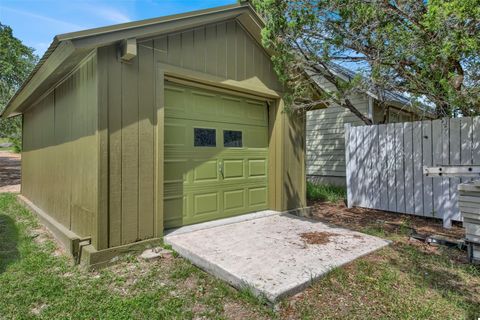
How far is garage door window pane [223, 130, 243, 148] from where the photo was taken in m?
4.89

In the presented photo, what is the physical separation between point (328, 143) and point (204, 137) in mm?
6199

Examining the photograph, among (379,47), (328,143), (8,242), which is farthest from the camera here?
(328,143)

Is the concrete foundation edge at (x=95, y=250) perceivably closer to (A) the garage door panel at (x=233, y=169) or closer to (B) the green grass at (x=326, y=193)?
(A) the garage door panel at (x=233, y=169)

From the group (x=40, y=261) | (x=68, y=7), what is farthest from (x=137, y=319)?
(x=68, y=7)

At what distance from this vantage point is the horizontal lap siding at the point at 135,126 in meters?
3.41

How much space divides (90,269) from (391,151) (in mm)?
5745

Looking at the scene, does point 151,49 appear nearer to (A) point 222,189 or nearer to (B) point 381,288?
(A) point 222,189

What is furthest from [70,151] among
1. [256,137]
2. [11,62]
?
[11,62]

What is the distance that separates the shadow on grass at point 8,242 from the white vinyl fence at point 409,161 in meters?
6.32

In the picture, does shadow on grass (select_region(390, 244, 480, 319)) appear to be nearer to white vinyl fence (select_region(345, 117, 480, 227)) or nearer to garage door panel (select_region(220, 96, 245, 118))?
white vinyl fence (select_region(345, 117, 480, 227))

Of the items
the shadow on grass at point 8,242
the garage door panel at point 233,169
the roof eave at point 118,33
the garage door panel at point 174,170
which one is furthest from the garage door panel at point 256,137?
the shadow on grass at point 8,242

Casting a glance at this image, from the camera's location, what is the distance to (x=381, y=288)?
2.70 metres

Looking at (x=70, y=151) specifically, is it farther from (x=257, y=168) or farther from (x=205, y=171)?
(x=257, y=168)

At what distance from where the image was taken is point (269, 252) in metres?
3.33
